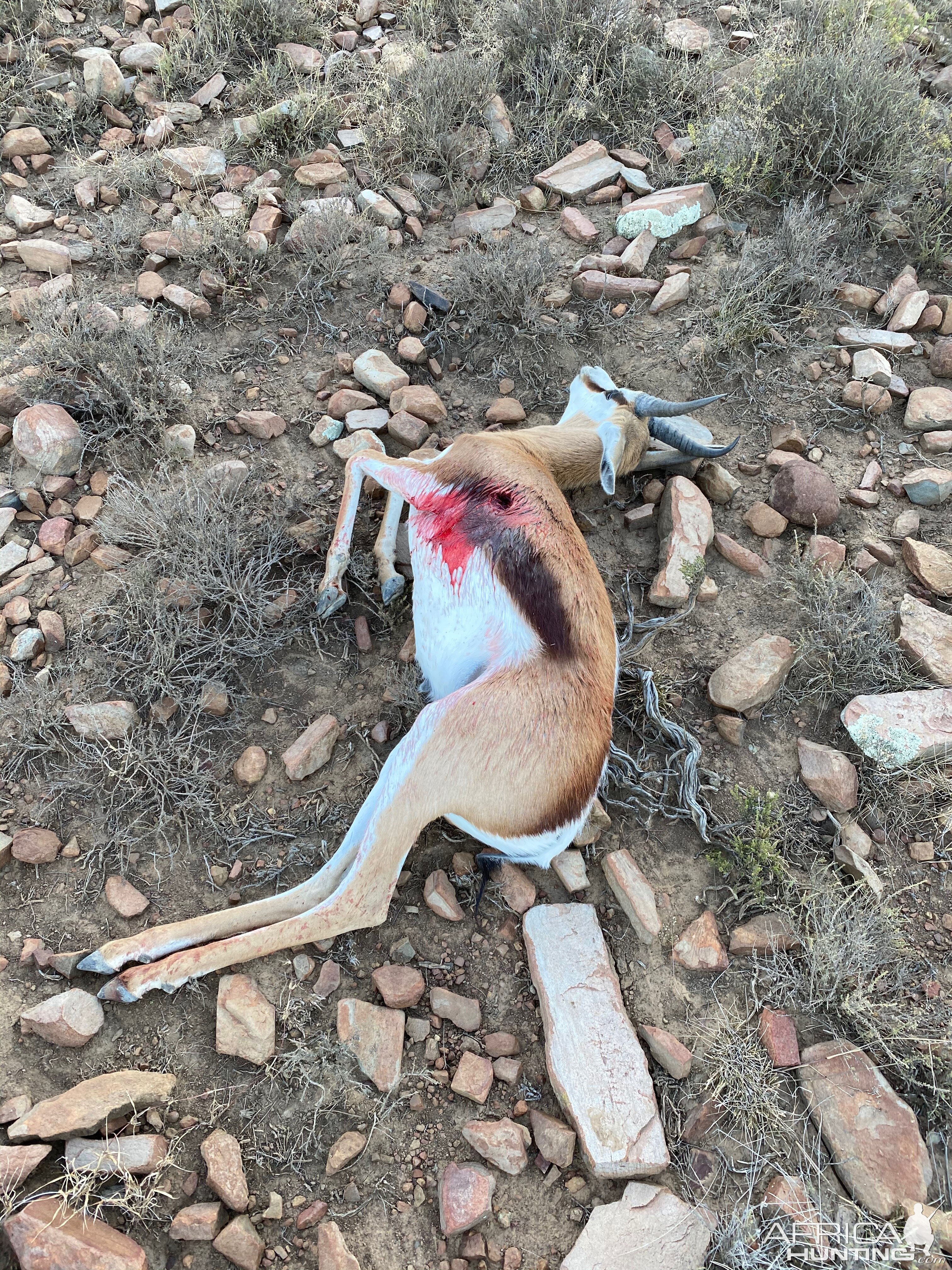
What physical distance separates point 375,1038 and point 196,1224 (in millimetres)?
617

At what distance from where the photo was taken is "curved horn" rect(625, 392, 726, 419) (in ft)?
11.5

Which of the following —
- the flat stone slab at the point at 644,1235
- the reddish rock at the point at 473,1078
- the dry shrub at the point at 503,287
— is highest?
the dry shrub at the point at 503,287

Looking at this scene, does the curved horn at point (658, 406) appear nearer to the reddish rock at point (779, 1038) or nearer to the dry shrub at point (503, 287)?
the dry shrub at point (503, 287)

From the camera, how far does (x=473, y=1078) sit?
7.95 ft

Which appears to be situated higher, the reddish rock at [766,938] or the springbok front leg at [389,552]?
the springbok front leg at [389,552]

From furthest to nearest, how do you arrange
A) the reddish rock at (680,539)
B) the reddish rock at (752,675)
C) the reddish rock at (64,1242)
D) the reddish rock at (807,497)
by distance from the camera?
the reddish rock at (807,497) → the reddish rock at (680,539) → the reddish rock at (752,675) → the reddish rock at (64,1242)

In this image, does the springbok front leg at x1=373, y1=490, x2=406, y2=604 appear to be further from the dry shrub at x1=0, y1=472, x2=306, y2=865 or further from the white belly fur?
the dry shrub at x1=0, y1=472, x2=306, y2=865

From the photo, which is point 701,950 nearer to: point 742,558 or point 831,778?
point 831,778

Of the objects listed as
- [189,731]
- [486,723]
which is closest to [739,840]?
[486,723]

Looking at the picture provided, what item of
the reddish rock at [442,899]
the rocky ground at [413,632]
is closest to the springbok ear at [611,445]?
the rocky ground at [413,632]

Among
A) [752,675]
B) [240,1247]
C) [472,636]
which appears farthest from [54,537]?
[752,675]

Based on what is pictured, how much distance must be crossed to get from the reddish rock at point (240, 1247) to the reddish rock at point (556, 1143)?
0.78 m

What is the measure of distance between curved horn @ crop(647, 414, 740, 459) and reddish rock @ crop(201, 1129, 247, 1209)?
9.82 feet

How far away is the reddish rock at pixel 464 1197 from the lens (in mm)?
2217
